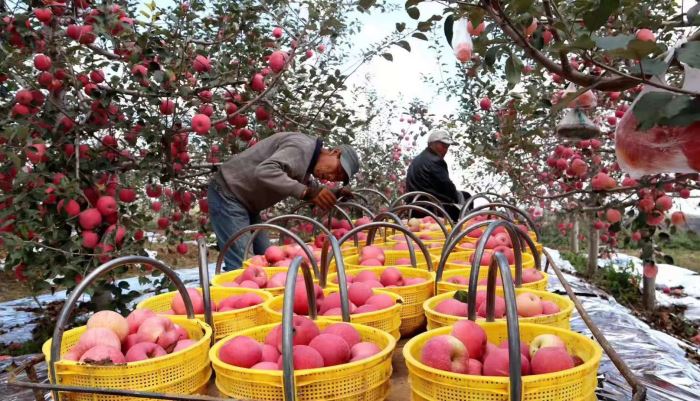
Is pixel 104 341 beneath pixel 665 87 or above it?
beneath

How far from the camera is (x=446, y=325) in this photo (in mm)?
1400

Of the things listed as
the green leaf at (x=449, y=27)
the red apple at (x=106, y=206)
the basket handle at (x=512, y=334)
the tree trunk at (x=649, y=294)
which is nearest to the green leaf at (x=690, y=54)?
the basket handle at (x=512, y=334)

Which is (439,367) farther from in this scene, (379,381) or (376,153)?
(376,153)

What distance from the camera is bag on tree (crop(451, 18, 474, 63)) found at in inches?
89.4

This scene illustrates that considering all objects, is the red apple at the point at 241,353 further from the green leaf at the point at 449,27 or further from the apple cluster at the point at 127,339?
the green leaf at the point at 449,27

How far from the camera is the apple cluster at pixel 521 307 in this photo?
1476 mm

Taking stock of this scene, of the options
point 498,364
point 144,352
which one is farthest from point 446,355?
point 144,352

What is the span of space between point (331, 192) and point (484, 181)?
21.2ft

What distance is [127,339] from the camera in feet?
4.58

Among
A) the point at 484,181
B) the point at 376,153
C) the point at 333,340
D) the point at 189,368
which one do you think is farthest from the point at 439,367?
the point at 484,181

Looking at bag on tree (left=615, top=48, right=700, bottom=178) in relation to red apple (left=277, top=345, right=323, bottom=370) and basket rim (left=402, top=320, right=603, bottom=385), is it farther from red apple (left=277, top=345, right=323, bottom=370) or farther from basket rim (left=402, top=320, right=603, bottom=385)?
red apple (left=277, top=345, right=323, bottom=370)

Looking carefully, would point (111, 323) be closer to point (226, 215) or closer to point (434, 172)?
point (226, 215)

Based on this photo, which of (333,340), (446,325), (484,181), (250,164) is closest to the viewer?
(333,340)

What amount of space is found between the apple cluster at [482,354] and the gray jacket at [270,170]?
2189mm
